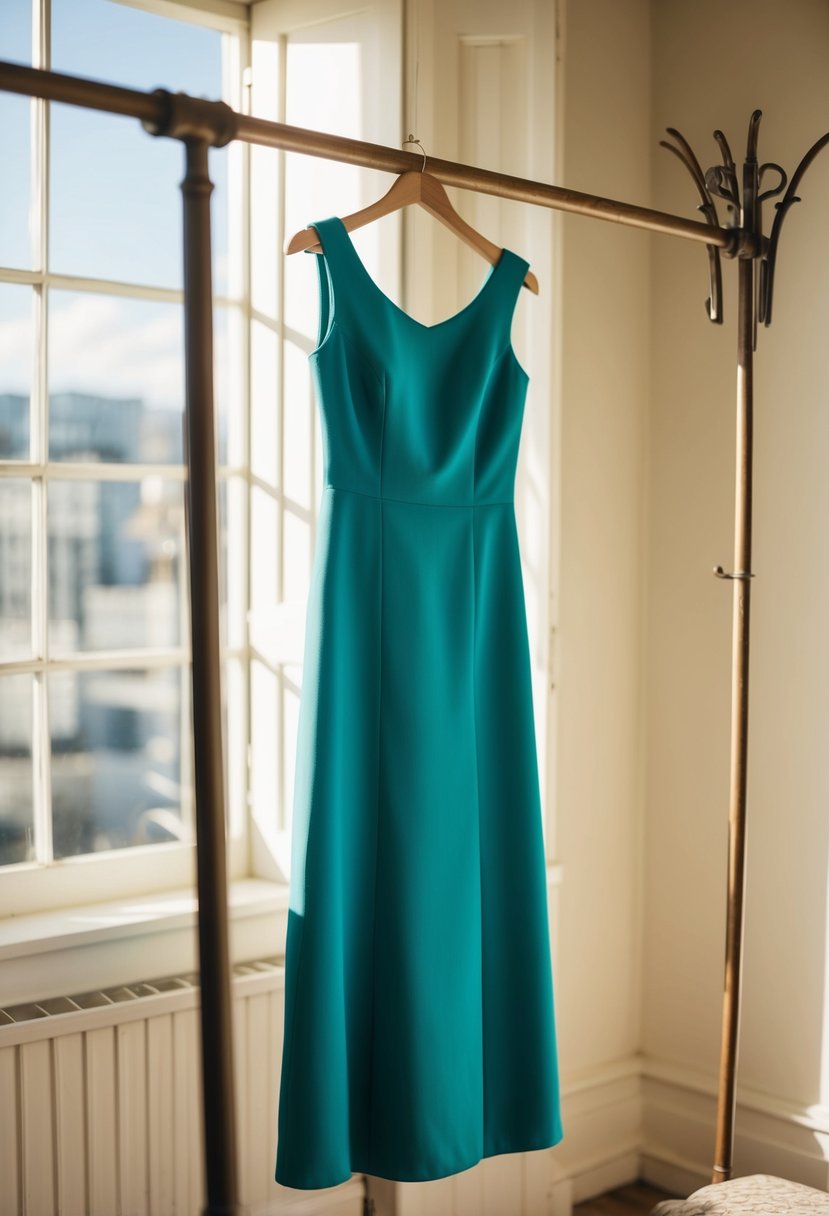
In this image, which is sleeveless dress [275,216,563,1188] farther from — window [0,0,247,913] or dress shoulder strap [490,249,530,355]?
window [0,0,247,913]

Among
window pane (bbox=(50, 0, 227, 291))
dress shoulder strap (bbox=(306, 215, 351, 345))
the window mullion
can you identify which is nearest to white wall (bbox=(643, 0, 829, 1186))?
window pane (bbox=(50, 0, 227, 291))

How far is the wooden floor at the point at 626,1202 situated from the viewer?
2.49 meters

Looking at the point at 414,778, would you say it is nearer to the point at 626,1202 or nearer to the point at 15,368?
the point at 15,368

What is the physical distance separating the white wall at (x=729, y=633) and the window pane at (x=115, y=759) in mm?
1101

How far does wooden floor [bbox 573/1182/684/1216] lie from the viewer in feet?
8.18

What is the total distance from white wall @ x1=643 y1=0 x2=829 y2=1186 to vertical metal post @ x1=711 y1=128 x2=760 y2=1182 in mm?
396

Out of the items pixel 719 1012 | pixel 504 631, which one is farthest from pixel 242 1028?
pixel 719 1012

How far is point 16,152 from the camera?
2.04 meters

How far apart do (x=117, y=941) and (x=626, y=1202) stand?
1.35m

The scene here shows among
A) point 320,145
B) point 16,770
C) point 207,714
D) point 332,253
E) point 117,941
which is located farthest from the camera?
point 16,770

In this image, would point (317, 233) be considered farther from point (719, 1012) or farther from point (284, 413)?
point (719, 1012)

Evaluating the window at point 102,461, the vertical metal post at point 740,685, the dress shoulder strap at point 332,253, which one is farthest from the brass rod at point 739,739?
the window at point 102,461

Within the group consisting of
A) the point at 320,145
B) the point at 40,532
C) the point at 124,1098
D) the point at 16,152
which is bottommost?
the point at 124,1098

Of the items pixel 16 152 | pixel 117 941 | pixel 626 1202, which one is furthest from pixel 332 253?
pixel 626 1202
